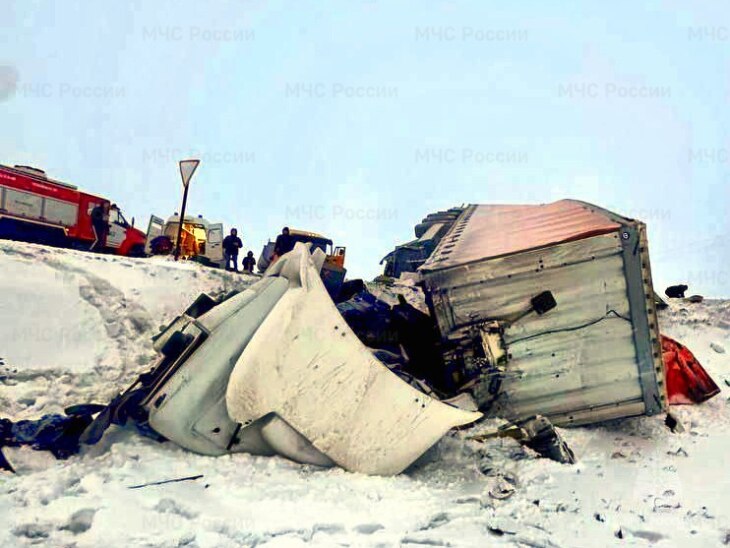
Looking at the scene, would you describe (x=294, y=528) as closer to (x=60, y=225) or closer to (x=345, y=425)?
(x=345, y=425)

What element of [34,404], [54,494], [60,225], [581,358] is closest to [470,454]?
[581,358]

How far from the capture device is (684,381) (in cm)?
564

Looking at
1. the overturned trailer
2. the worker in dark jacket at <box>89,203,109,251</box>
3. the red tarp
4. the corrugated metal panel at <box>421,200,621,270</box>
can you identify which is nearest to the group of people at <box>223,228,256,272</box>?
the worker in dark jacket at <box>89,203,109,251</box>

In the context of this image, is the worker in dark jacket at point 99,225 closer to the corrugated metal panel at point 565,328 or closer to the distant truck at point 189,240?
the distant truck at point 189,240

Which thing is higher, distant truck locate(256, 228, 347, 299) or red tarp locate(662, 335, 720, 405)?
distant truck locate(256, 228, 347, 299)

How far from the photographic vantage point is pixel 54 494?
9.21ft

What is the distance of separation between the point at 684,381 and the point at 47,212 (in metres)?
13.2

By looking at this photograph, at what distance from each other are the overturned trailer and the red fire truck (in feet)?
36.2

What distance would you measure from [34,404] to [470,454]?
139 inches

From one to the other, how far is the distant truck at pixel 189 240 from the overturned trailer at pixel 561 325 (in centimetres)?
900

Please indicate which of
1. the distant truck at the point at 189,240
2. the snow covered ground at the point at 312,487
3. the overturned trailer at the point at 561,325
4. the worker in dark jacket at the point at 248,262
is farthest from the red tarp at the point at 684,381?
the worker in dark jacket at the point at 248,262

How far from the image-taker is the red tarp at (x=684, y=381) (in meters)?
5.56

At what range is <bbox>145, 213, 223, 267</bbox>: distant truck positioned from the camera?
12.1 meters

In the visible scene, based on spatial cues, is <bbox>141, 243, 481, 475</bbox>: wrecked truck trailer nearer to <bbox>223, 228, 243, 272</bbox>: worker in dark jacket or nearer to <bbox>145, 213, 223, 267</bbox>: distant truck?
<bbox>145, 213, 223, 267</bbox>: distant truck
